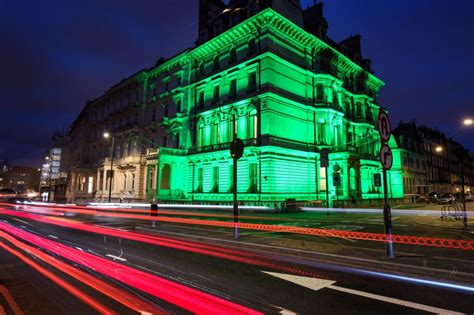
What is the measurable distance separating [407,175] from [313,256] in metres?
53.0

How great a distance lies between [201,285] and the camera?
216 inches

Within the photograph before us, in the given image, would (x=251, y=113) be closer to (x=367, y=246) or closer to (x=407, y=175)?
(x=367, y=246)

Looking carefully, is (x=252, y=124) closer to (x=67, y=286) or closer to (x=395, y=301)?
(x=67, y=286)

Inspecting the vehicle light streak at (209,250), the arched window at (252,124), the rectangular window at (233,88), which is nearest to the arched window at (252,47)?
the rectangular window at (233,88)

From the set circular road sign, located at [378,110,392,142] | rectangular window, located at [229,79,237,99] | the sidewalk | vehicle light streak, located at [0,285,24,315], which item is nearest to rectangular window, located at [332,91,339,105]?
rectangular window, located at [229,79,237,99]

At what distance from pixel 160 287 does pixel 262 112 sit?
→ 23.9 meters

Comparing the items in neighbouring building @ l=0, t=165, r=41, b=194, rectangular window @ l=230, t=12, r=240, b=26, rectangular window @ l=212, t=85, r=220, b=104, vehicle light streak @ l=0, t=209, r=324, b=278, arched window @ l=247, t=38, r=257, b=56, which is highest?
rectangular window @ l=230, t=12, r=240, b=26

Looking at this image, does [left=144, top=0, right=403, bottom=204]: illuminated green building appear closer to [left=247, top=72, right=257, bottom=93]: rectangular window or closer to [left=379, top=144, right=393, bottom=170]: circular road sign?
[left=247, top=72, right=257, bottom=93]: rectangular window

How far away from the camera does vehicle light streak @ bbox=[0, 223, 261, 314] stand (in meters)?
4.37

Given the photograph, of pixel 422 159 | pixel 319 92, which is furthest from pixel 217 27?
pixel 422 159

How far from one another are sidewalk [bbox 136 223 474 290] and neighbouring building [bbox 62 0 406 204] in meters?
14.6

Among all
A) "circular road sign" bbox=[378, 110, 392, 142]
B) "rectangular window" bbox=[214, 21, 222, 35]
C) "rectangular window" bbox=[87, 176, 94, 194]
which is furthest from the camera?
"rectangular window" bbox=[87, 176, 94, 194]

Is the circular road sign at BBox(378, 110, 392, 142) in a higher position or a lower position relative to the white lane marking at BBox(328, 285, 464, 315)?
higher

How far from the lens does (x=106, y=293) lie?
16.8 ft
